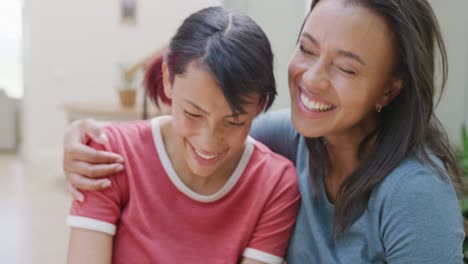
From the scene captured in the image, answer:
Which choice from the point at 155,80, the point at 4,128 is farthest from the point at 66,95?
the point at 155,80

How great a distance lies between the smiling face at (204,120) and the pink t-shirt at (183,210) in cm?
7

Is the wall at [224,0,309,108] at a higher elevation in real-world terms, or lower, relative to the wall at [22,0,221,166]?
higher

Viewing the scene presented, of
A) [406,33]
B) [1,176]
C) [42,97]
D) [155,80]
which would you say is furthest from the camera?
[42,97]

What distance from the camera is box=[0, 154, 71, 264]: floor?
10.5 ft

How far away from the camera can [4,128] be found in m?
6.19

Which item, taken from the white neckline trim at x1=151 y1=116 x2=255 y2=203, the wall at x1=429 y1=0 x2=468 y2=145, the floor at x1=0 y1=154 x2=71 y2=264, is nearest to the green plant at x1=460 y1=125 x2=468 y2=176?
the wall at x1=429 y1=0 x2=468 y2=145

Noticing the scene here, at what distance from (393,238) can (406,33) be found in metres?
0.41

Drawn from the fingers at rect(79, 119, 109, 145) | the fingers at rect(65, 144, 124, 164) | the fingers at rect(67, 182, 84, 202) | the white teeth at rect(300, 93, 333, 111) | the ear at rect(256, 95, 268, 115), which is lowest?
the fingers at rect(67, 182, 84, 202)

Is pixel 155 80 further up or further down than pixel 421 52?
further down

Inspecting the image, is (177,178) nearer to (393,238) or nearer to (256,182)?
(256,182)

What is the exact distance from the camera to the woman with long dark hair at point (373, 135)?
3.25 ft

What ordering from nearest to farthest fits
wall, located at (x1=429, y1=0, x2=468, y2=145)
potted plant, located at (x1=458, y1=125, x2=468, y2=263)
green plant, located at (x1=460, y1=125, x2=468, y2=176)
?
potted plant, located at (x1=458, y1=125, x2=468, y2=263)
green plant, located at (x1=460, y1=125, x2=468, y2=176)
wall, located at (x1=429, y1=0, x2=468, y2=145)

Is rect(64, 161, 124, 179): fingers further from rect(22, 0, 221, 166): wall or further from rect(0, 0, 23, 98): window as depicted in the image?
rect(0, 0, 23, 98): window

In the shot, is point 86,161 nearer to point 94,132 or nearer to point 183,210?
point 94,132
